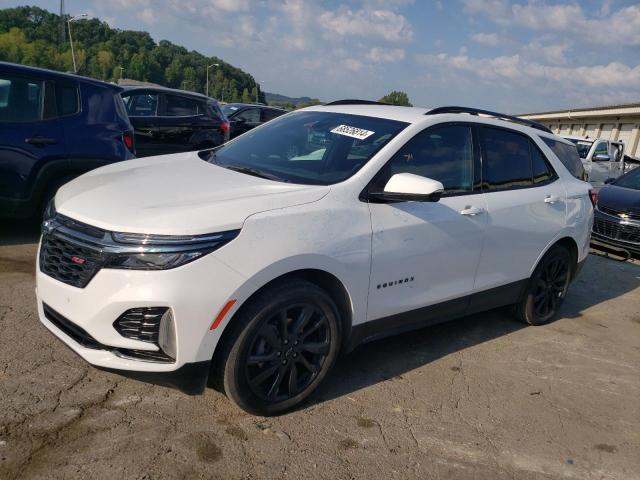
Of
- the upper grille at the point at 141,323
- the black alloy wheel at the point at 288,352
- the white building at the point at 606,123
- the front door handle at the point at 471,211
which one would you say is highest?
the white building at the point at 606,123

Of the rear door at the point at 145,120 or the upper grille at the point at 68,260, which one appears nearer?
the upper grille at the point at 68,260

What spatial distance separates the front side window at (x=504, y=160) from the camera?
429 centimetres

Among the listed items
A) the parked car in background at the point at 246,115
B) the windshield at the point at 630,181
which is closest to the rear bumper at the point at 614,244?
the windshield at the point at 630,181

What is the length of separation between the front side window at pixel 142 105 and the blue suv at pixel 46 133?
145 inches

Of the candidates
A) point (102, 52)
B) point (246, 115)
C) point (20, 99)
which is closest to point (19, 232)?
point (20, 99)

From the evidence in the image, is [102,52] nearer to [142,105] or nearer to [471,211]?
[142,105]

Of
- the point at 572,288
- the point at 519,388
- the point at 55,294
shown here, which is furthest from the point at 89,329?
the point at 572,288

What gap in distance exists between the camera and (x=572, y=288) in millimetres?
6691

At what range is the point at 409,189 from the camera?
3.29 meters

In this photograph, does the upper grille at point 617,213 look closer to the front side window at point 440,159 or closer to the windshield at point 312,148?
the front side window at point 440,159

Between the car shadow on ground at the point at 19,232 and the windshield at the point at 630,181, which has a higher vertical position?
the windshield at the point at 630,181

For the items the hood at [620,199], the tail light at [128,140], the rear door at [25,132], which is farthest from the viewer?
the hood at [620,199]

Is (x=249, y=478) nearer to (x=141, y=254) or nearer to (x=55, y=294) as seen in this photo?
(x=141, y=254)

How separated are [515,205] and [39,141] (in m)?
4.47
